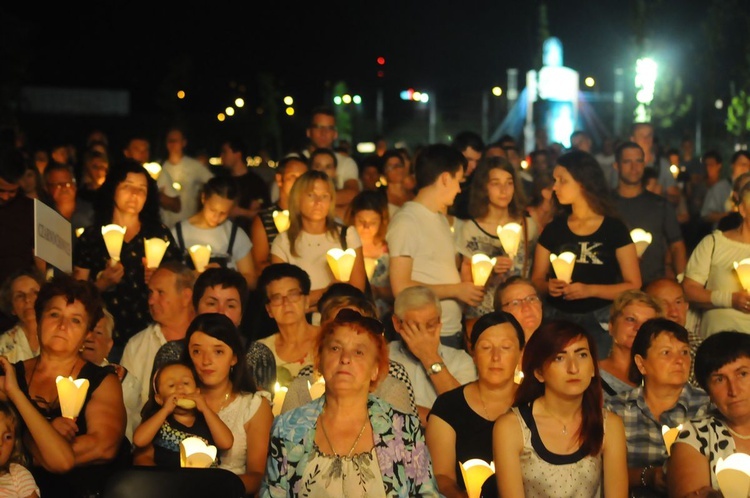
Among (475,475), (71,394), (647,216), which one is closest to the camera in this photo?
(475,475)

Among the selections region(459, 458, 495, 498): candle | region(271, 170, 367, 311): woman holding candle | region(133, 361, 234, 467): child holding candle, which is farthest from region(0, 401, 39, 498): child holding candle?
region(271, 170, 367, 311): woman holding candle

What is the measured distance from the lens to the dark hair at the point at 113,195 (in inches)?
316

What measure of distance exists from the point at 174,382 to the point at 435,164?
2.79m

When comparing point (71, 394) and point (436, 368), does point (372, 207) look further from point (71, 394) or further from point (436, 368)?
point (71, 394)

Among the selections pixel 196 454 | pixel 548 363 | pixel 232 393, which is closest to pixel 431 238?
pixel 232 393

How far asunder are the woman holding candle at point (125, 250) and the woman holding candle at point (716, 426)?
3.89m

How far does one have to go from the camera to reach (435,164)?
7809 millimetres

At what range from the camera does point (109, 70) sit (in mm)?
49750

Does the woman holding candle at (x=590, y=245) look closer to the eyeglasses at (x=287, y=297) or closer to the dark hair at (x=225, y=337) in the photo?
the eyeglasses at (x=287, y=297)

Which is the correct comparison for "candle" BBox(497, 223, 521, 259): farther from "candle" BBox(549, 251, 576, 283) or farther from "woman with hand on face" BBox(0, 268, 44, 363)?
"woman with hand on face" BBox(0, 268, 44, 363)

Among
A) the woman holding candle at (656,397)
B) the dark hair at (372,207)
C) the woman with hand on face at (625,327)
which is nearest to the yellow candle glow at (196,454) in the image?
the woman holding candle at (656,397)

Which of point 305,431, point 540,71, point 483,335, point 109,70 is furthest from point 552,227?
point 109,70

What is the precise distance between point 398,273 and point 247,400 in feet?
6.97

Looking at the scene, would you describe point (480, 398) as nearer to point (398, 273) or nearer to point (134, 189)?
point (398, 273)
